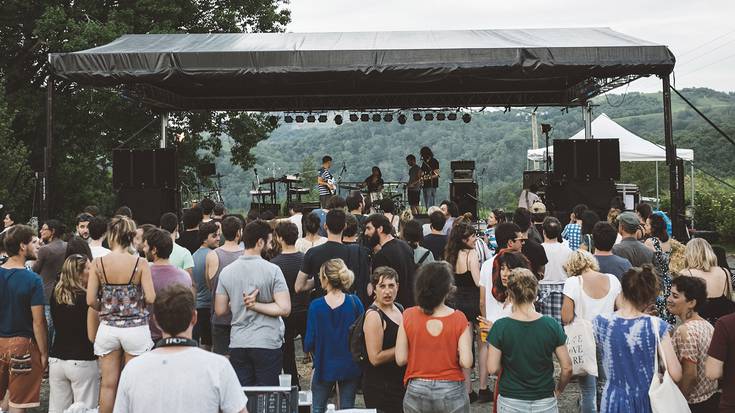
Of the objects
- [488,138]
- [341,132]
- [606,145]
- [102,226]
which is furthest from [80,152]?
[488,138]

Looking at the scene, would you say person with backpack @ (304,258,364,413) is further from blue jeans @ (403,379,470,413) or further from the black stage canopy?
the black stage canopy

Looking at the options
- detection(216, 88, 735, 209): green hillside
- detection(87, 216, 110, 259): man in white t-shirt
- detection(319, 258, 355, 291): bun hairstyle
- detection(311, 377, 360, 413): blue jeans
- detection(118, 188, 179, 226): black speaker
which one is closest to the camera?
detection(319, 258, 355, 291): bun hairstyle

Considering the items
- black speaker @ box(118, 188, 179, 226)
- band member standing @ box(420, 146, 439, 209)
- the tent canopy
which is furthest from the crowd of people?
the tent canopy

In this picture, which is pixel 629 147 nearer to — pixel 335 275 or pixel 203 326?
pixel 203 326

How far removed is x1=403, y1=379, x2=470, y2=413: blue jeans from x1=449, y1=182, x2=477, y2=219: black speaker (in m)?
12.7

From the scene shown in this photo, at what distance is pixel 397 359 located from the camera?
3807mm

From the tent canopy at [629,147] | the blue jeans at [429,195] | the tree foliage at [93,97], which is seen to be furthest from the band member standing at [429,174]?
the tree foliage at [93,97]

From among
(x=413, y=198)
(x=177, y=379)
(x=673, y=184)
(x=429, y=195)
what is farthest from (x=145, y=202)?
(x=177, y=379)

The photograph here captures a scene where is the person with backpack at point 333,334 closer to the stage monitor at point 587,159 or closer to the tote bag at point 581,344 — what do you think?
the tote bag at point 581,344

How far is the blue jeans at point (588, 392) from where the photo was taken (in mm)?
5129

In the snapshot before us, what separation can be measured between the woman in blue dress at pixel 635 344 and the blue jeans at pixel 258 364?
216 centimetres

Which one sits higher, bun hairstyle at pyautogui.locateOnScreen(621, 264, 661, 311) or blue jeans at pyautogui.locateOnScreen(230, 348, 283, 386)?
bun hairstyle at pyautogui.locateOnScreen(621, 264, 661, 311)

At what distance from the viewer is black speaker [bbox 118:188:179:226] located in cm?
1273

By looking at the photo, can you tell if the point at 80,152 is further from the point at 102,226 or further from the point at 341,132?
the point at 341,132
